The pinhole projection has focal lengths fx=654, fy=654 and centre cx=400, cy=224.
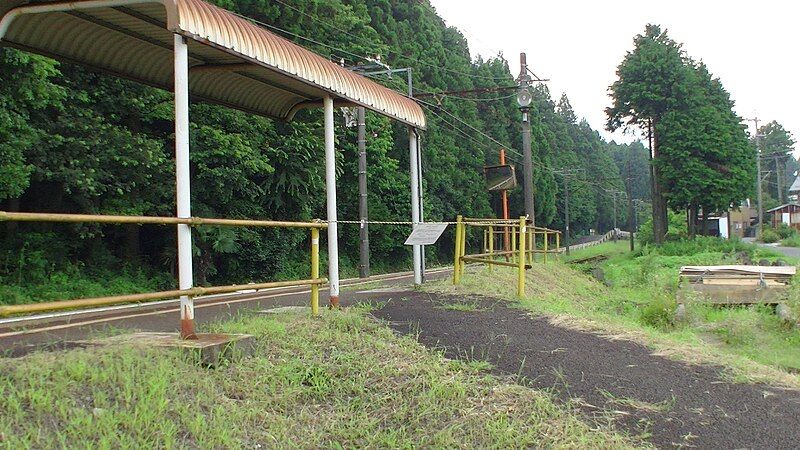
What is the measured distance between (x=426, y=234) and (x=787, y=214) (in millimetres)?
86562

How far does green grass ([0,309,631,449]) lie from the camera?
343cm

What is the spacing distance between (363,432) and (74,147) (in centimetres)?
1163

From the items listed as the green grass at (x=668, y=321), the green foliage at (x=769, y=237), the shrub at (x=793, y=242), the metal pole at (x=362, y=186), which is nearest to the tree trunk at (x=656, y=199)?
the shrub at (x=793, y=242)

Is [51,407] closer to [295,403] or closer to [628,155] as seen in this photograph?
[295,403]

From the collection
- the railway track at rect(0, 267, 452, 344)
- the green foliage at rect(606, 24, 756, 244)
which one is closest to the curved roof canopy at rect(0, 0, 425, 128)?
the railway track at rect(0, 267, 452, 344)

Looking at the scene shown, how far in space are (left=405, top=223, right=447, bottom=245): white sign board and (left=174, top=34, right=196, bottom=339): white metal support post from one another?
4.71 meters

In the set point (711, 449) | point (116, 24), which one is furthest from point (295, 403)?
point (116, 24)

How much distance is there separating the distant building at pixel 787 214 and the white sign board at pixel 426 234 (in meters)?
81.7

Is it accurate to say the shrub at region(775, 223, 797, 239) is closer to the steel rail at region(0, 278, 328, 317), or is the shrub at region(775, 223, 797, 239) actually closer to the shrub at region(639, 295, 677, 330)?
the shrub at region(639, 295, 677, 330)

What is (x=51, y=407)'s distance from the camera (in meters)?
3.42

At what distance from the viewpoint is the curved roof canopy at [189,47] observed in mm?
5320

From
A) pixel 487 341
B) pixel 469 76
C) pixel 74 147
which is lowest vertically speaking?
pixel 487 341

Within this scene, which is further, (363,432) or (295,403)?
(295,403)

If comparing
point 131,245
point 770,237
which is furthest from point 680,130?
point 131,245
